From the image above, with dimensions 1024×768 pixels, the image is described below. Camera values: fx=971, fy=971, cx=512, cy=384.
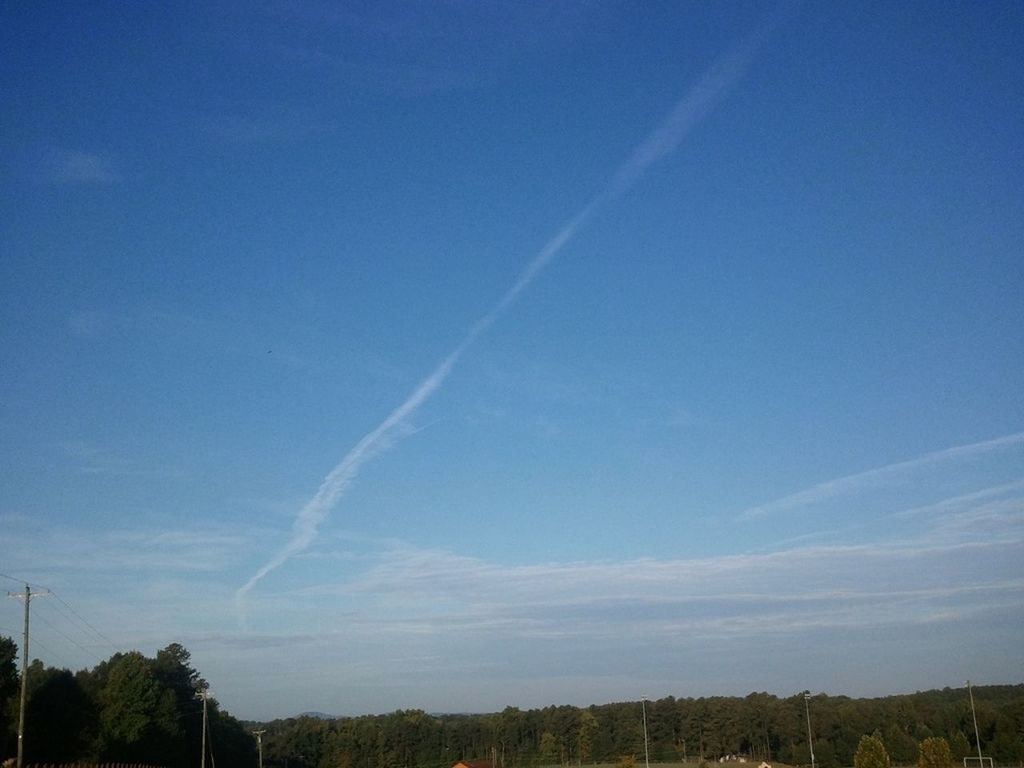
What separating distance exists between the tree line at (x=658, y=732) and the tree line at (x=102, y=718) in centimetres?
4305

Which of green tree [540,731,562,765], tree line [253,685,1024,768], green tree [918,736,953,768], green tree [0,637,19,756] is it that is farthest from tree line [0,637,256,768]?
green tree [918,736,953,768]

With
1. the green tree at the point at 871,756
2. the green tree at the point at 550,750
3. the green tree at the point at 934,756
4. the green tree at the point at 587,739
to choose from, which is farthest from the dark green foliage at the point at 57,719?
the green tree at the point at 587,739

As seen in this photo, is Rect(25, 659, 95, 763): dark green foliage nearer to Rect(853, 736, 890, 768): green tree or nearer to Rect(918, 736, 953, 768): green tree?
Rect(853, 736, 890, 768): green tree

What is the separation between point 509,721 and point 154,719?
80624 millimetres

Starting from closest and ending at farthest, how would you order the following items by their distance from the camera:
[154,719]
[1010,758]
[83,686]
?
[83,686] < [154,719] < [1010,758]

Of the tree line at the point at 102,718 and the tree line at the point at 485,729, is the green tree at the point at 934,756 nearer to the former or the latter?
the tree line at the point at 485,729

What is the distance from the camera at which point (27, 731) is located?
241ft

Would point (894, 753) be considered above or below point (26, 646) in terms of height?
A: below

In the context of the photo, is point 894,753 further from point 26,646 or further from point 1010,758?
point 26,646

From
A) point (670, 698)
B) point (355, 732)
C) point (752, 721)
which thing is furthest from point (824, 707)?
point (355, 732)

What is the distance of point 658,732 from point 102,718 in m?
85.2

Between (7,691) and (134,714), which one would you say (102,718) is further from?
(7,691)

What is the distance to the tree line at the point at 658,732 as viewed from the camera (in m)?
113

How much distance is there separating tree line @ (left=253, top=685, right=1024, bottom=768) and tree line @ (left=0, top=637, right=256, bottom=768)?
43.0 m
